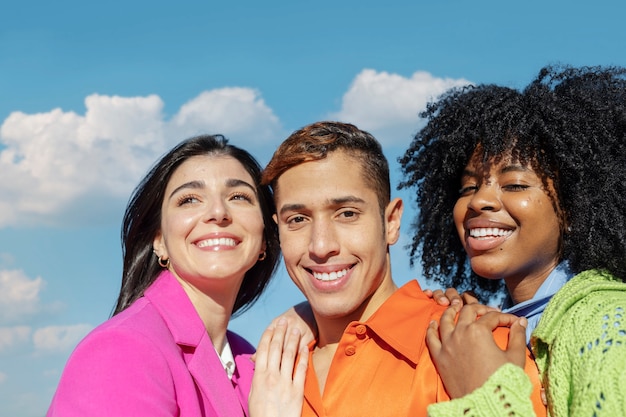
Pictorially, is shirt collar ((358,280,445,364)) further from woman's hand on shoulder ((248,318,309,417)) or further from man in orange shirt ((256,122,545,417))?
woman's hand on shoulder ((248,318,309,417))

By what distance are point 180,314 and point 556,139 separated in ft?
8.63

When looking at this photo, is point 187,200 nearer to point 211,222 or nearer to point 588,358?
point 211,222

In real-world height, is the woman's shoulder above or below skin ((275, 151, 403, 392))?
below

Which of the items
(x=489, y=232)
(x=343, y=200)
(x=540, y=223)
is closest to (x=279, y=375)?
(x=343, y=200)

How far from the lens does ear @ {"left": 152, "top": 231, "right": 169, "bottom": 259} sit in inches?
212

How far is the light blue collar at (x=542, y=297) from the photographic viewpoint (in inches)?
167

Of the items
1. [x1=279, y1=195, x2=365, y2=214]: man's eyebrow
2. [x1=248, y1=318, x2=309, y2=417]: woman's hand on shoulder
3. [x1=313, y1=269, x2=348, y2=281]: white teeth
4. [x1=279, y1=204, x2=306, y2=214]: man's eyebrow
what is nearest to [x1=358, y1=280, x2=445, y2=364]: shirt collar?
[x1=313, y1=269, x2=348, y2=281]: white teeth

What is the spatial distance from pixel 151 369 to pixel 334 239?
1268 millimetres

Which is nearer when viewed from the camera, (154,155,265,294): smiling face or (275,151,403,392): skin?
(275,151,403,392): skin

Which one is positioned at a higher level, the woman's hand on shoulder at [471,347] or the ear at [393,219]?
the ear at [393,219]

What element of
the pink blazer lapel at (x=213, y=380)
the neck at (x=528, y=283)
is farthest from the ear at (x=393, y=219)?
the pink blazer lapel at (x=213, y=380)

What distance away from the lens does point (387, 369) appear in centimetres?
383

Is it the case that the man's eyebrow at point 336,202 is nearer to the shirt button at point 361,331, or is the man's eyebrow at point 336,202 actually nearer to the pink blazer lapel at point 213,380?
the shirt button at point 361,331

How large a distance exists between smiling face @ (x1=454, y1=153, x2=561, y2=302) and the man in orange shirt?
1.58ft
